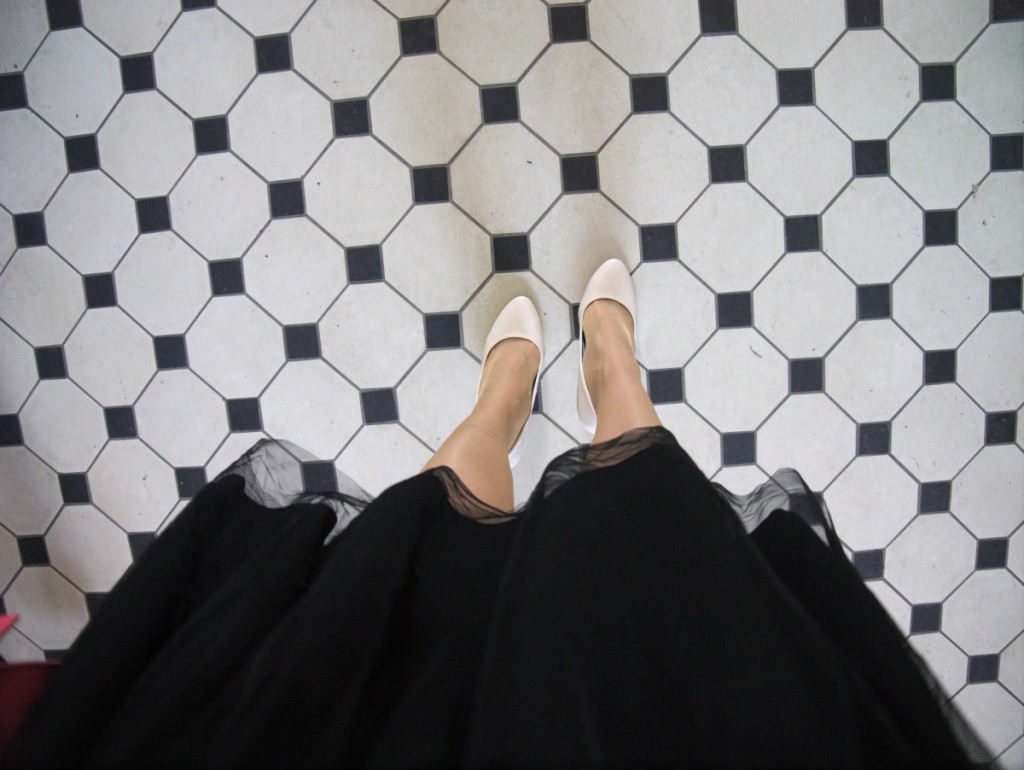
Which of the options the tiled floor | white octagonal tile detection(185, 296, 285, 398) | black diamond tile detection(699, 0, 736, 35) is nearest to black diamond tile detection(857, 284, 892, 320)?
the tiled floor

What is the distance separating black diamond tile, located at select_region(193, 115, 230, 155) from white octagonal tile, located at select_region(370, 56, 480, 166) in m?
0.26

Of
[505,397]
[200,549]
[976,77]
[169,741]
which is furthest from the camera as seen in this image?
[976,77]

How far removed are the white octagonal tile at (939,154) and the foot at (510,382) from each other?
712 millimetres

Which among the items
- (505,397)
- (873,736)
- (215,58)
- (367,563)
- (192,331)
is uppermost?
(215,58)

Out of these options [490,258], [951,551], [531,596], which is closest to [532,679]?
[531,596]

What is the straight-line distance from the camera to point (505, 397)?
0.95 meters

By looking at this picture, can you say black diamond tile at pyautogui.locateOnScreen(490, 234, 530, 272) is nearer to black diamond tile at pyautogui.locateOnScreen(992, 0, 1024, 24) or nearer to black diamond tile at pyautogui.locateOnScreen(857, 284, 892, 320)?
black diamond tile at pyautogui.locateOnScreen(857, 284, 892, 320)

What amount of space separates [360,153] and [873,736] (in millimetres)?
1045

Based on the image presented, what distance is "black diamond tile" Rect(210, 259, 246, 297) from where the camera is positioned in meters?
1.11

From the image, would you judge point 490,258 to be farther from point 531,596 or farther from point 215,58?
point 531,596

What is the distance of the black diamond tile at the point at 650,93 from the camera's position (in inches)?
41.6

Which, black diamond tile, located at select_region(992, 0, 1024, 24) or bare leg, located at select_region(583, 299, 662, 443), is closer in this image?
bare leg, located at select_region(583, 299, 662, 443)

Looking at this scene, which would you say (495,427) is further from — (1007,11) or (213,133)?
(1007,11)

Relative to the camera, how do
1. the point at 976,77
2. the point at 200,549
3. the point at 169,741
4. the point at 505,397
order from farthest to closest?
1. the point at 976,77
2. the point at 505,397
3. the point at 200,549
4. the point at 169,741
